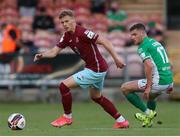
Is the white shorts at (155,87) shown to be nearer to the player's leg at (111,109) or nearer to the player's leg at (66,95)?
the player's leg at (111,109)

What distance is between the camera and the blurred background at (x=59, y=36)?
22844 mm

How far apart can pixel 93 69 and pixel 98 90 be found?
0.39 metres

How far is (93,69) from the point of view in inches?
566

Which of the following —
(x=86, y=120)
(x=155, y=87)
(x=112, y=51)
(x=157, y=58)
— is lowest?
(x=86, y=120)

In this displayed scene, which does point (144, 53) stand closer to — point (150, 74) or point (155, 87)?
point (150, 74)

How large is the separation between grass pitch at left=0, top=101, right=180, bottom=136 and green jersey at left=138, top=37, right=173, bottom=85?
84 centimetres

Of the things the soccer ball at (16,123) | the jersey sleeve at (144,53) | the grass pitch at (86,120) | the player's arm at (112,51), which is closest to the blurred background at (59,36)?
the grass pitch at (86,120)

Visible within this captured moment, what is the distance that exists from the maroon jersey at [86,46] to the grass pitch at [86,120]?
1.07m

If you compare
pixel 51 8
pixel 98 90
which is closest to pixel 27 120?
pixel 98 90

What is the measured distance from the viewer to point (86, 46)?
14305mm

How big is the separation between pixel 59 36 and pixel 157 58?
10639mm

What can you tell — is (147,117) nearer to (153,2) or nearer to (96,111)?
(96,111)

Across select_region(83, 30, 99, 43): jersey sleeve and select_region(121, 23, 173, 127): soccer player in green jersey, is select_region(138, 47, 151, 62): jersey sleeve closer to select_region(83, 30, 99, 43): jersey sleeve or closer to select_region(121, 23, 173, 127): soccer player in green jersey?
select_region(121, 23, 173, 127): soccer player in green jersey

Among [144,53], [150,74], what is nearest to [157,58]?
[144,53]
